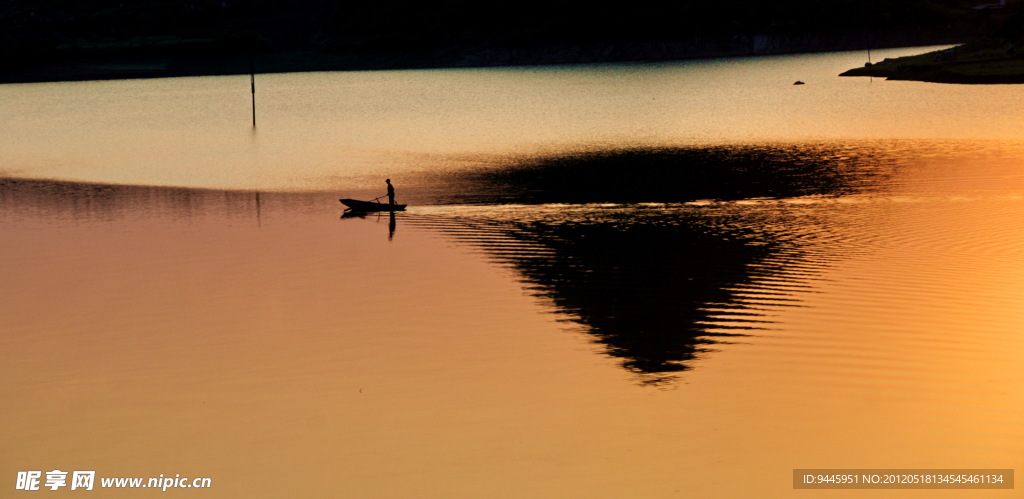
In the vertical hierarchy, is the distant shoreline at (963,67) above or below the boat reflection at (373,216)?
above

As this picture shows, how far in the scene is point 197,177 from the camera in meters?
75.1

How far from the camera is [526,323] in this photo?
34375mm

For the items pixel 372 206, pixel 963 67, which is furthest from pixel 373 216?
pixel 963 67

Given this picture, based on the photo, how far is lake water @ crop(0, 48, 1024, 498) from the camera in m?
23.6

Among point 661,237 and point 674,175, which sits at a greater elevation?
point 674,175

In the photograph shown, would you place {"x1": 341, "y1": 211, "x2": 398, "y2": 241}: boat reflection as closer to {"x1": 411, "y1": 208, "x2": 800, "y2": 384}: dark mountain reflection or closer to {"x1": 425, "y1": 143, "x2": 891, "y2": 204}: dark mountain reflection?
{"x1": 411, "y1": 208, "x2": 800, "y2": 384}: dark mountain reflection

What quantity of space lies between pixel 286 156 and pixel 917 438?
6995cm

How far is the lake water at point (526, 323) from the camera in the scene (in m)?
23.6

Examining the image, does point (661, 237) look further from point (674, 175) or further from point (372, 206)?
point (674, 175)

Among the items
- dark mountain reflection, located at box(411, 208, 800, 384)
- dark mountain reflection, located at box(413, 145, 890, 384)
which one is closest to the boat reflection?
dark mountain reflection, located at box(411, 208, 800, 384)

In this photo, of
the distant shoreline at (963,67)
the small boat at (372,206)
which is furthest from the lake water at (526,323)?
the distant shoreline at (963,67)

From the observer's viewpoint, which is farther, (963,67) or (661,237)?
(963,67)

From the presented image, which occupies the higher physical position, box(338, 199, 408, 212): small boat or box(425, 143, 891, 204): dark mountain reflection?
box(425, 143, 891, 204): dark mountain reflection

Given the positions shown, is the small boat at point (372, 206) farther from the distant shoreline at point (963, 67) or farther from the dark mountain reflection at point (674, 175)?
the distant shoreline at point (963, 67)
